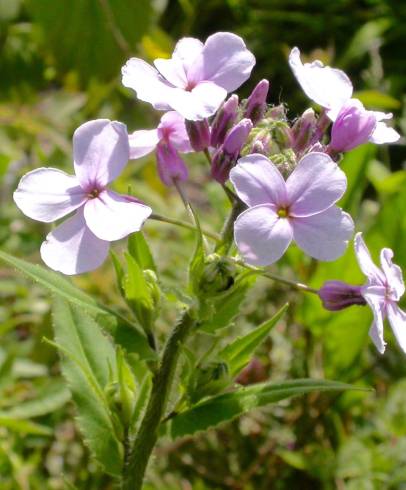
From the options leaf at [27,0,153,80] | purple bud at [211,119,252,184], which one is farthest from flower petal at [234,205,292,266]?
leaf at [27,0,153,80]

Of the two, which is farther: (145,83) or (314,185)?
(145,83)

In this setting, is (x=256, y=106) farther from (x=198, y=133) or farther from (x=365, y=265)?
(x=365, y=265)

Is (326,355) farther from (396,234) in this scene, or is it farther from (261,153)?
(261,153)

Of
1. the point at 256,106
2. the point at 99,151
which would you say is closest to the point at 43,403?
the point at 99,151

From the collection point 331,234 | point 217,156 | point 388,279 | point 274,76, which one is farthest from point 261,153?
point 274,76

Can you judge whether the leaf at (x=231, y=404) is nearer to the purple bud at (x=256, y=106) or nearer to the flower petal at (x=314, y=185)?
the flower petal at (x=314, y=185)

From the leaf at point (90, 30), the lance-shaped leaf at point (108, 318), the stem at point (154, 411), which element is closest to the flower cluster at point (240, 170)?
the lance-shaped leaf at point (108, 318)
